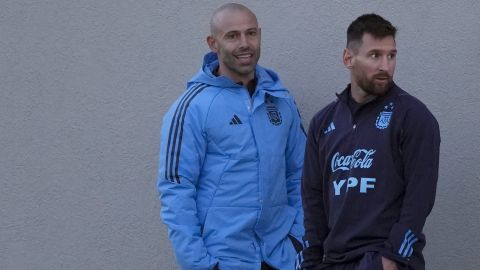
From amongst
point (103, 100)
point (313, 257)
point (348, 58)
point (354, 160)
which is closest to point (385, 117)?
point (354, 160)

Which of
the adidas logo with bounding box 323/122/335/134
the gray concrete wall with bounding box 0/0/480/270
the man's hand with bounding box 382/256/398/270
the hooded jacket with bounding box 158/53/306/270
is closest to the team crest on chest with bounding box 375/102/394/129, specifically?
the adidas logo with bounding box 323/122/335/134

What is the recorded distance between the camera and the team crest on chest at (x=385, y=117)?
3537mm

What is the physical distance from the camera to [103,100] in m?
5.28

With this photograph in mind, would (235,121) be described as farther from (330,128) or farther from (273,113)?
(330,128)

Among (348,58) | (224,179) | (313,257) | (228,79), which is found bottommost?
(313,257)

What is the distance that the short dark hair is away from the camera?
3650mm

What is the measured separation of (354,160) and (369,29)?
0.54 meters

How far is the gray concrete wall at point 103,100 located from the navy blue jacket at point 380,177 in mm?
1076

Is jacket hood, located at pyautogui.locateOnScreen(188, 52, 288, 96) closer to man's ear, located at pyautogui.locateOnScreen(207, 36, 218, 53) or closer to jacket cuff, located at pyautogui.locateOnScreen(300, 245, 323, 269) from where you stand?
man's ear, located at pyautogui.locateOnScreen(207, 36, 218, 53)

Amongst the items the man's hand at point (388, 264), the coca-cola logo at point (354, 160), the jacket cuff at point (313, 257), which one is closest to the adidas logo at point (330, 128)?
the coca-cola logo at point (354, 160)

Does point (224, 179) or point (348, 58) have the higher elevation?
point (348, 58)

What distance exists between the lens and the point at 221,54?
4426 mm

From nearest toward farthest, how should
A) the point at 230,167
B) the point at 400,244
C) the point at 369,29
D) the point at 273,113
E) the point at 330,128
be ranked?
the point at 400,244, the point at 369,29, the point at 330,128, the point at 230,167, the point at 273,113

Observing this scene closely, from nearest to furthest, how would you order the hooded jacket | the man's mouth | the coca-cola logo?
the coca-cola logo < the hooded jacket < the man's mouth
